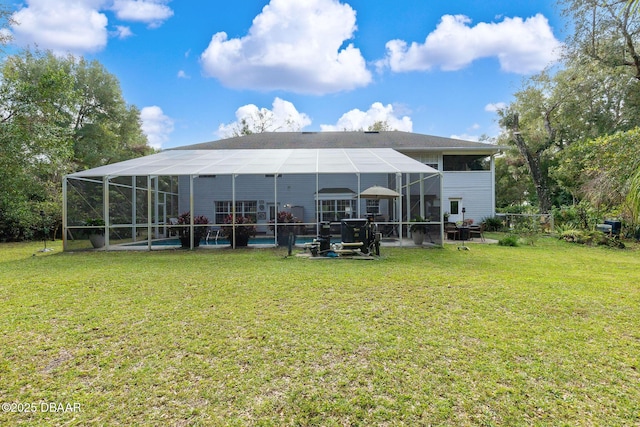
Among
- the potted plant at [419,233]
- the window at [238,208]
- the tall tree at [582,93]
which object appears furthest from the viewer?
the window at [238,208]

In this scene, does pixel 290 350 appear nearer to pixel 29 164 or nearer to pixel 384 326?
pixel 384 326

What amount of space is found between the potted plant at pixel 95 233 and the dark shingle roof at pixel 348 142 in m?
8.25

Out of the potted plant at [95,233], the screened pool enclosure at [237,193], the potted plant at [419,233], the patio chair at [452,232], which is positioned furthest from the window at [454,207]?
the potted plant at [95,233]

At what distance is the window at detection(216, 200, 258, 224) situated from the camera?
1811 cm

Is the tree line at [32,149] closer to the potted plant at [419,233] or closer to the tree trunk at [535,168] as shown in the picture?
the potted plant at [419,233]

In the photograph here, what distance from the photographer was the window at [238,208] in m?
18.1

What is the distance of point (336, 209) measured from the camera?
17.8m

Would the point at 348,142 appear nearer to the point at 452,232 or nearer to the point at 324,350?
the point at 452,232

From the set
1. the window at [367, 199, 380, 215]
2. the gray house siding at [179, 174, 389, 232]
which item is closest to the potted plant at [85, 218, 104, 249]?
the gray house siding at [179, 174, 389, 232]

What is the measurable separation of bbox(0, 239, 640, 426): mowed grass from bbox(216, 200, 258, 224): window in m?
11.9

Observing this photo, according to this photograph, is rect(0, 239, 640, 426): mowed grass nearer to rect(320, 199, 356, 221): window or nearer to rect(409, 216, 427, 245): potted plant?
rect(409, 216, 427, 245): potted plant

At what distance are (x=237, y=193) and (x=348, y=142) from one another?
7.27 m

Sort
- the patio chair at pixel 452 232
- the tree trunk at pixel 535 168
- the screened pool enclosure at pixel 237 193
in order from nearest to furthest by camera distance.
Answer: the screened pool enclosure at pixel 237 193, the patio chair at pixel 452 232, the tree trunk at pixel 535 168

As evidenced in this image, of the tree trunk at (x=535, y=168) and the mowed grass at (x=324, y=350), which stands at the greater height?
the tree trunk at (x=535, y=168)
